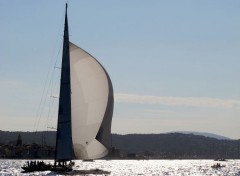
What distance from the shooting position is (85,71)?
65188 millimetres

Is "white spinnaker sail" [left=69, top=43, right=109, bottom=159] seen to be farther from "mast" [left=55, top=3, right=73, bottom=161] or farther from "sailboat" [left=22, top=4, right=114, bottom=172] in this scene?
"mast" [left=55, top=3, right=73, bottom=161]

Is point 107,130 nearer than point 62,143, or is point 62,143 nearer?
point 107,130

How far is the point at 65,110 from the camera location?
2707 inches

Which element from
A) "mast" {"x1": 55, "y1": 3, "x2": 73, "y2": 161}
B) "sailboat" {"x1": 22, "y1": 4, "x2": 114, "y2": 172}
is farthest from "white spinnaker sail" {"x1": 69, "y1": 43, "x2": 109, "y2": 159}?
"mast" {"x1": 55, "y1": 3, "x2": 73, "y2": 161}

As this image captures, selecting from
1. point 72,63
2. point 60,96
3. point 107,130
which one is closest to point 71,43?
point 72,63

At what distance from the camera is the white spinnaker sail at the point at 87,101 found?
6322 centimetres

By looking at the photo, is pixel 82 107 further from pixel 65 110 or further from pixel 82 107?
pixel 65 110

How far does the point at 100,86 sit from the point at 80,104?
4048mm

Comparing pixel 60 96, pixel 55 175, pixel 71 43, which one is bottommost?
pixel 55 175

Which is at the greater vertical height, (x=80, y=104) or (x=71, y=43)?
(x=71, y=43)

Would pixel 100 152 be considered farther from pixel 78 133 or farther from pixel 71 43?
pixel 71 43

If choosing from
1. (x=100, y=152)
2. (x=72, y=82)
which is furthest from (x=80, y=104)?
(x=100, y=152)

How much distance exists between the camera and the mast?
68.2m

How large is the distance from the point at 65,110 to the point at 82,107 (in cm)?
364
